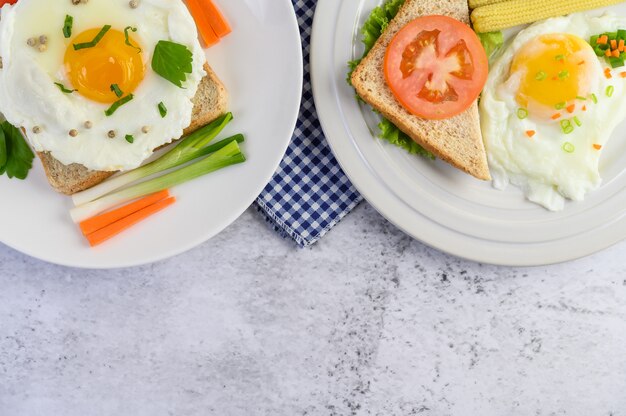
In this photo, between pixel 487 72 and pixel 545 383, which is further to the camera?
pixel 545 383

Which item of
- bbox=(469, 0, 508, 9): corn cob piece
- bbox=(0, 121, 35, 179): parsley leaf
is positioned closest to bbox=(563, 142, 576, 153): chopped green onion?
bbox=(469, 0, 508, 9): corn cob piece

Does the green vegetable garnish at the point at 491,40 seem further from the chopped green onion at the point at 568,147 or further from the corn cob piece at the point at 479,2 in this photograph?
the chopped green onion at the point at 568,147

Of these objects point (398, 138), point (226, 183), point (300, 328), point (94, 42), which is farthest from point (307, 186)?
point (94, 42)

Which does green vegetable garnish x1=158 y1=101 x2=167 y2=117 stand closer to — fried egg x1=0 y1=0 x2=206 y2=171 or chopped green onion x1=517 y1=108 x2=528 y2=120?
fried egg x1=0 y1=0 x2=206 y2=171

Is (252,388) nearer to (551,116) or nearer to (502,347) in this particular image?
(502,347)

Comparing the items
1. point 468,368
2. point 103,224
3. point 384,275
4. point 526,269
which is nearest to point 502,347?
point 468,368

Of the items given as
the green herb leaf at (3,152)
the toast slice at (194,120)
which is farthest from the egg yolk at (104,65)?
the green herb leaf at (3,152)
